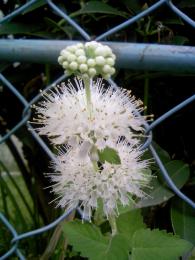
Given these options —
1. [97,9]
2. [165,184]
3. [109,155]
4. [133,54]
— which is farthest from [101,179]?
[97,9]

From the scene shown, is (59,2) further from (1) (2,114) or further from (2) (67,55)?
(2) (67,55)

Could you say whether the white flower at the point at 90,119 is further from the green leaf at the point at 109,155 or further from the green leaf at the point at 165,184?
the green leaf at the point at 165,184

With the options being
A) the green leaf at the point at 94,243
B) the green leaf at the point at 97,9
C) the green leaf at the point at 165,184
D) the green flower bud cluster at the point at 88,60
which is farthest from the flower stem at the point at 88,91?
the green leaf at the point at 97,9

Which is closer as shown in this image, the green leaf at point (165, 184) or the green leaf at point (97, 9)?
the green leaf at point (165, 184)

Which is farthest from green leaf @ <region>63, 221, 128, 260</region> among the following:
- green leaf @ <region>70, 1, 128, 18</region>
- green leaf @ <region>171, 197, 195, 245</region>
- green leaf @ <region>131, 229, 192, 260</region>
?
green leaf @ <region>70, 1, 128, 18</region>

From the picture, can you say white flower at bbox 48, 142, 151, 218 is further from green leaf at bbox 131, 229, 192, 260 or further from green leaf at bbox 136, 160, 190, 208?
green leaf at bbox 136, 160, 190, 208

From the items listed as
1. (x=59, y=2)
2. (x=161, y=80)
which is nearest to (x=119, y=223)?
(x=161, y=80)

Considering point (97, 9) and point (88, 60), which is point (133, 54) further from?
point (97, 9)
